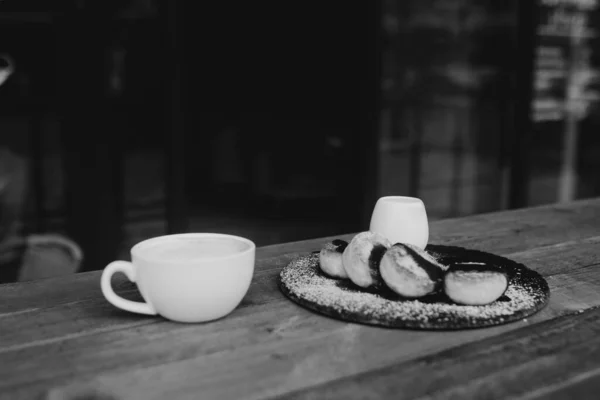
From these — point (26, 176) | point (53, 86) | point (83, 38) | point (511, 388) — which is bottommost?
point (26, 176)

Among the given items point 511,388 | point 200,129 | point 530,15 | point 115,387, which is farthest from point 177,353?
point 530,15

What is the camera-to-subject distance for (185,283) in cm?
71

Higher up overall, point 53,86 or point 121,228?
point 53,86

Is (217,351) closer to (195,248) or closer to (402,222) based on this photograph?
(195,248)

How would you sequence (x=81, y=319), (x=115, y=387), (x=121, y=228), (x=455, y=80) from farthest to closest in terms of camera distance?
(x=455, y=80)
(x=121, y=228)
(x=81, y=319)
(x=115, y=387)

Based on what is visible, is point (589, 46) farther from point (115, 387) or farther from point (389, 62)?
point (115, 387)

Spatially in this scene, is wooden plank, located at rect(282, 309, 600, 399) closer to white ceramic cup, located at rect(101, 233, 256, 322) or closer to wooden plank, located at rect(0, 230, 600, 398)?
wooden plank, located at rect(0, 230, 600, 398)

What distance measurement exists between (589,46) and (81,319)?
4345 millimetres

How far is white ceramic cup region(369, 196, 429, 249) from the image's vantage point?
3.07 feet

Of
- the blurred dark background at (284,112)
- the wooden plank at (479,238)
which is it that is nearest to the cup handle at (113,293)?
the wooden plank at (479,238)

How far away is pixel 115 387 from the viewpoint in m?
0.60

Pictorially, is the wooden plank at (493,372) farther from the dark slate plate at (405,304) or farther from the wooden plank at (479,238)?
the wooden plank at (479,238)

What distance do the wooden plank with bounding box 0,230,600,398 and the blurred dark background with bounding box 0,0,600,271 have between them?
73.9 inches

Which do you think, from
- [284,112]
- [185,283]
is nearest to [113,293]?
[185,283]
